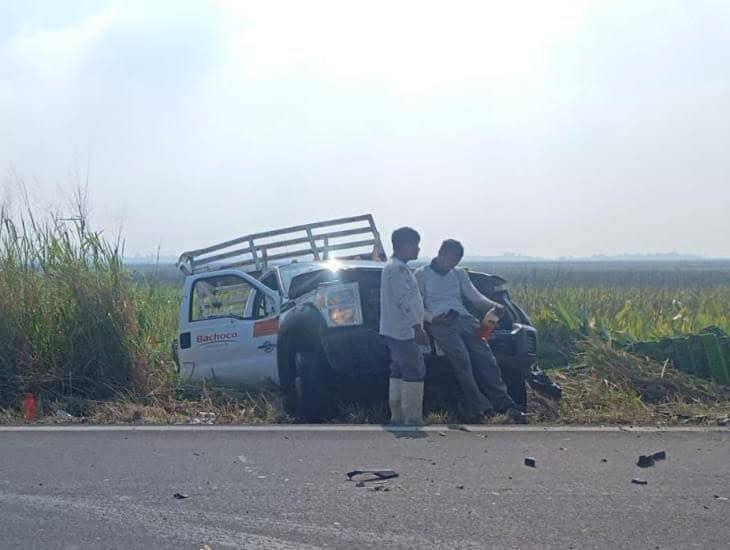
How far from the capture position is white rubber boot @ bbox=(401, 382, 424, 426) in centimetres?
863

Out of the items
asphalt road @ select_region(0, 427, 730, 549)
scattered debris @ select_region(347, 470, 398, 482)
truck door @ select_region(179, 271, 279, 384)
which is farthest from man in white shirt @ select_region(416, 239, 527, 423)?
scattered debris @ select_region(347, 470, 398, 482)

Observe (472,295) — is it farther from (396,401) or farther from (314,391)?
(314,391)

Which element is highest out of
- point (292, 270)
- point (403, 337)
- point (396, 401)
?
point (292, 270)

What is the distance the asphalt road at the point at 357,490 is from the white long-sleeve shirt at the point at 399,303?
988 mm

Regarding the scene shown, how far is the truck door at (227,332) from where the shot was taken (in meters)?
10.6

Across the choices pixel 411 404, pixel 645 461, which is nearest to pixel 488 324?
pixel 411 404

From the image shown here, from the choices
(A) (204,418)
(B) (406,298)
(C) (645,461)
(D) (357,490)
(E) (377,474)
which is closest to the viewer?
(D) (357,490)

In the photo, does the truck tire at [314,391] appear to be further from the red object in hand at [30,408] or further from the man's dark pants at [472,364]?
the red object in hand at [30,408]

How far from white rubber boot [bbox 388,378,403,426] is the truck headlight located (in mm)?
818

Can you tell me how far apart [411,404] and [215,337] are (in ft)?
10.6

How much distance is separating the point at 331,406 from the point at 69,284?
3.95m

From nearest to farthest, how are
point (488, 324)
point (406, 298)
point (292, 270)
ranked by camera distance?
point (406, 298)
point (488, 324)
point (292, 270)

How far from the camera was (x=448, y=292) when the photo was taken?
933 centimetres

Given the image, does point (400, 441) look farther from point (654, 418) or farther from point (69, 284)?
point (69, 284)
